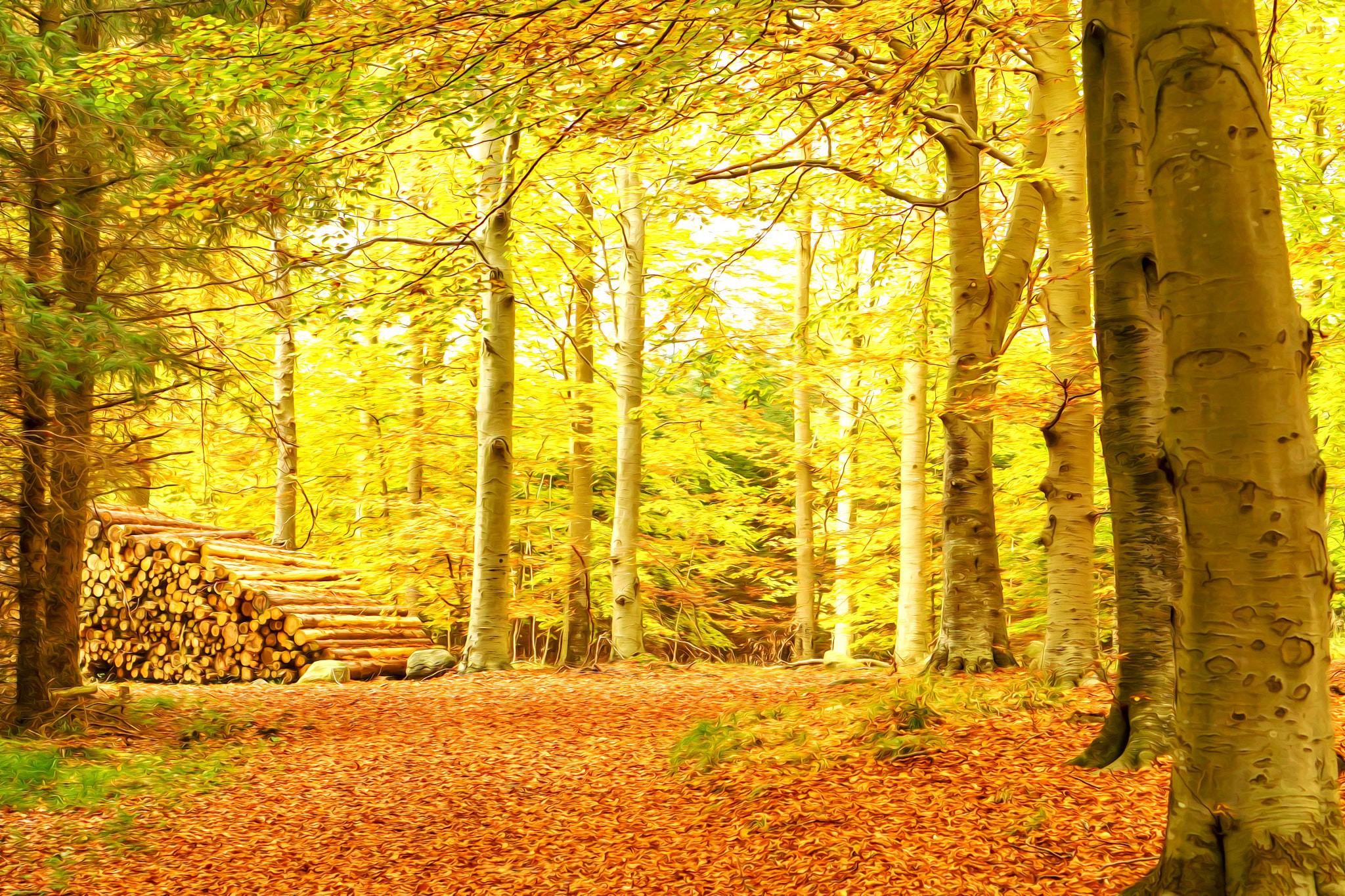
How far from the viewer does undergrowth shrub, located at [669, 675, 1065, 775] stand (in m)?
5.34

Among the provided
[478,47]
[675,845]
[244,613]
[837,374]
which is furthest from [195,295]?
[837,374]

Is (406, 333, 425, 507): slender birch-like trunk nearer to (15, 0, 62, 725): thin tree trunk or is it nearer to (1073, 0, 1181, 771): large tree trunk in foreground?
(15, 0, 62, 725): thin tree trunk

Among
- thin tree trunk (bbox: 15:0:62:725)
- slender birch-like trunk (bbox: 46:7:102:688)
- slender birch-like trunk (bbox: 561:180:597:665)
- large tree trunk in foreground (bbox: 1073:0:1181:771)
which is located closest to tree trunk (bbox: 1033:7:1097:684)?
large tree trunk in foreground (bbox: 1073:0:1181:771)

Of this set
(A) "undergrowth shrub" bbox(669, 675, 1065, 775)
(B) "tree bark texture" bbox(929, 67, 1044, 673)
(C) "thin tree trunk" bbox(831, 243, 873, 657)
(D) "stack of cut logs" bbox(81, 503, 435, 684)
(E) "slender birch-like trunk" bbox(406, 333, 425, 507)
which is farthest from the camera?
(C) "thin tree trunk" bbox(831, 243, 873, 657)

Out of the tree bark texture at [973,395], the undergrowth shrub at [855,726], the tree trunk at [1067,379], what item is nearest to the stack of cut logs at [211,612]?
the undergrowth shrub at [855,726]

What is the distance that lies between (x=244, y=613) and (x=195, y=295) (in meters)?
3.70

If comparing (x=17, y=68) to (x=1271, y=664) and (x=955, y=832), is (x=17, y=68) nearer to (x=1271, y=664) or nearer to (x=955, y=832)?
(x=955, y=832)

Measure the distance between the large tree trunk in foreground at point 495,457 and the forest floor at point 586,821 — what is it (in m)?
3.19

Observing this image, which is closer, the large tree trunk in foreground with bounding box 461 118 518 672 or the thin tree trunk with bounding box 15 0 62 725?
the thin tree trunk with bounding box 15 0 62 725

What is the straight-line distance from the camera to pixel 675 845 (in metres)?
4.51

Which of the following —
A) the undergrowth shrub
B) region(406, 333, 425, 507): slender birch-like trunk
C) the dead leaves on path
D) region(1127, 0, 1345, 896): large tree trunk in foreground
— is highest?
region(406, 333, 425, 507): slender birch-like trunk

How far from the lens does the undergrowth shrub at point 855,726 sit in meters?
5.34

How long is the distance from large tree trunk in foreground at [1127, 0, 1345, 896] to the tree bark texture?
429cm

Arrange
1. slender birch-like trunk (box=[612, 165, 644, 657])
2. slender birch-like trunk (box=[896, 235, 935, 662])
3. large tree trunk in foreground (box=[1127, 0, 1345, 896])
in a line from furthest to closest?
slender birch-like trunk (box=[612, 165, 644, 657]) < slender birch-like trunk (box=[896, 235, 935, 662]) < large tree trunk in foreground (box=[1127, 0, 1345, 896])
